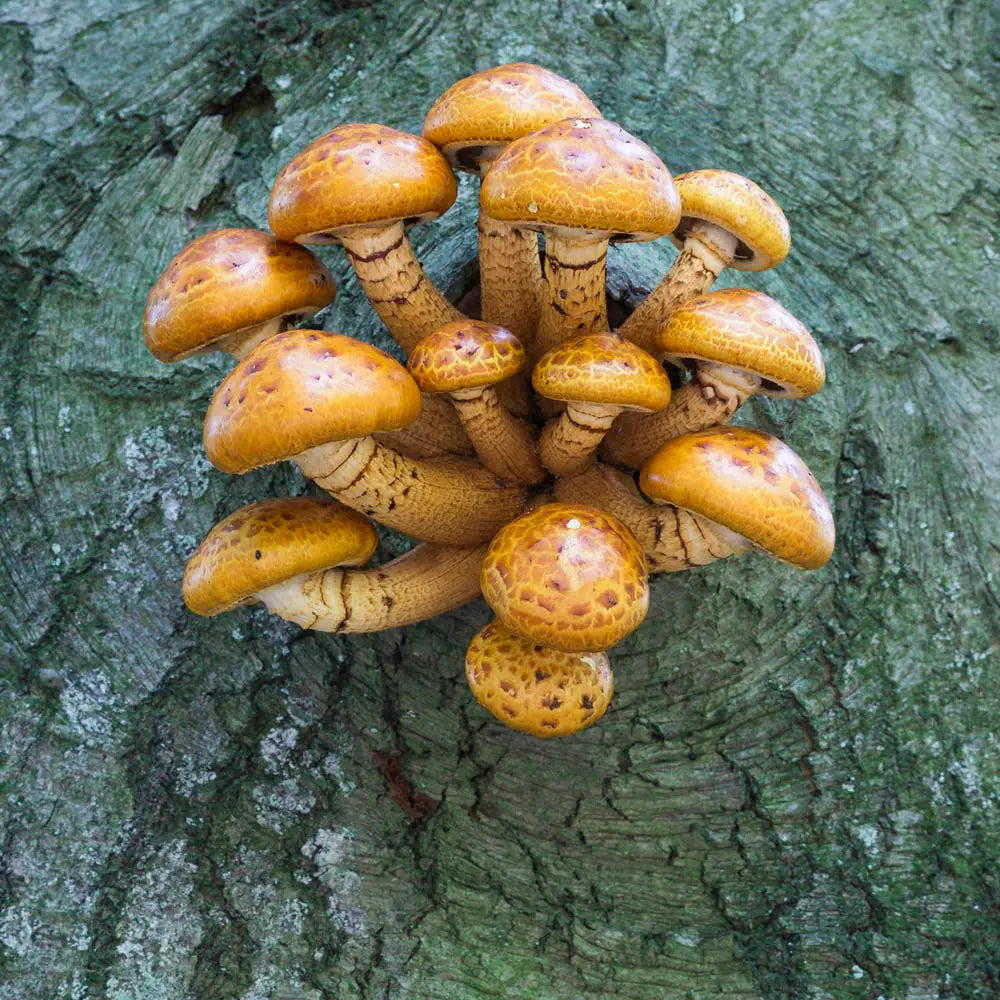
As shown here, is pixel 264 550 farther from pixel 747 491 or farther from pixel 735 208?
pixel 735 208

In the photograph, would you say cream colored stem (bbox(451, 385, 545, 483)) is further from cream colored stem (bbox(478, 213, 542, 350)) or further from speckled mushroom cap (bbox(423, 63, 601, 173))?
speckled mushroom cap (bbox(423, 63, 601, 173))

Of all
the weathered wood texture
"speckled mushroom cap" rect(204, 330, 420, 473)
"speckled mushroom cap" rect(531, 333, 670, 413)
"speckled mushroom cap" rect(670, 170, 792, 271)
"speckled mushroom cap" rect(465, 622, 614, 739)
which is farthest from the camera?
the weathered wood texture

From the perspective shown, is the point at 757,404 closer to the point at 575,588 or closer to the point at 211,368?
the point at 575,588

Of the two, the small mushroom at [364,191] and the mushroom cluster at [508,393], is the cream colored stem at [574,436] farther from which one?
the small mushroom at [364,191]

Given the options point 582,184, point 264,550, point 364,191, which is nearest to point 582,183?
point 582,184

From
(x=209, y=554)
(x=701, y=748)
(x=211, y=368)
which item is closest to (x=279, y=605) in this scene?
(x=209, y=554)

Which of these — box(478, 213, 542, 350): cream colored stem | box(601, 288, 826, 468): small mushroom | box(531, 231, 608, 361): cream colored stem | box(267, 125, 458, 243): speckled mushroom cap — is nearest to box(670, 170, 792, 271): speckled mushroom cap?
box(601, 288, 826, 468): small mushroom
